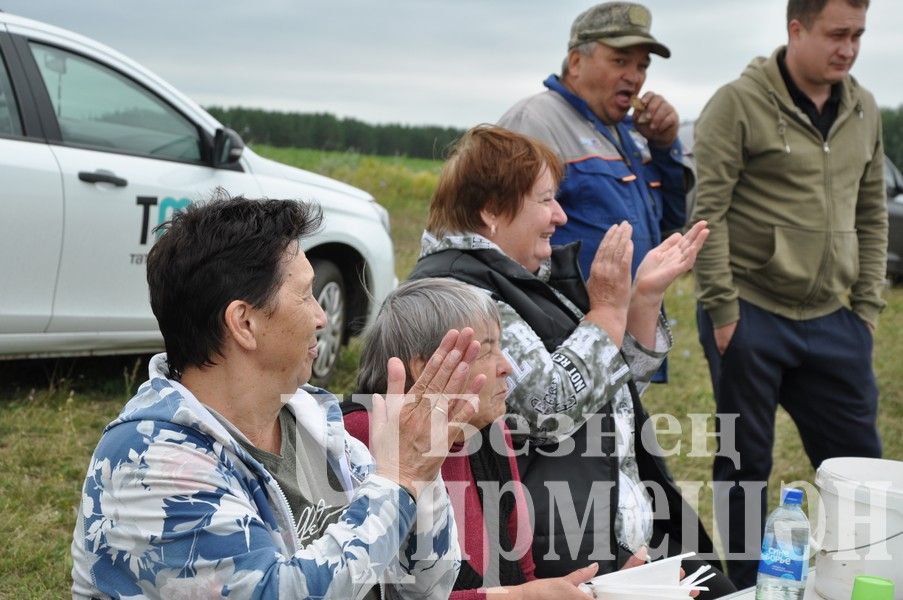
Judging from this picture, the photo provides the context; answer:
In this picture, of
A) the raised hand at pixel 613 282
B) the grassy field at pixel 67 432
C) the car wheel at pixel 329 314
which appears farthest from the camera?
the car wheel at pixel 329 314

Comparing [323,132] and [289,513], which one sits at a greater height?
[323,132]

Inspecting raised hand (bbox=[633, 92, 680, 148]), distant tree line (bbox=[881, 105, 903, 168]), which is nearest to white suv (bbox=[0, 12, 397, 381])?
raised hand (bbox=[633, 92, 680, 148])

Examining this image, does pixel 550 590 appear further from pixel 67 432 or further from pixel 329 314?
pixel 329 314

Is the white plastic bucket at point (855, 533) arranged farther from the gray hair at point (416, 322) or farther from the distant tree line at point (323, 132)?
the distant tree line at point (323, 132)

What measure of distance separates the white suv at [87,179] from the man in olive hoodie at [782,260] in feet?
5.11

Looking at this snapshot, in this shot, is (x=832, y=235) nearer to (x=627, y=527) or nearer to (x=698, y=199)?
(x=698, y=199)

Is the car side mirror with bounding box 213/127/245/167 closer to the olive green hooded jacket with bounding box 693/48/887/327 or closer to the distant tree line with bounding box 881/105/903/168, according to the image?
the olive green hooded jacket with bounding box 693/48/887/327

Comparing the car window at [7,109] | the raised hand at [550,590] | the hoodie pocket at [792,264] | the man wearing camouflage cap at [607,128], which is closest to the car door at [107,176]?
the car window at [7,109]

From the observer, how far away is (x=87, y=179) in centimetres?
473

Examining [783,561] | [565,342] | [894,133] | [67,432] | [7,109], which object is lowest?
[67,432]

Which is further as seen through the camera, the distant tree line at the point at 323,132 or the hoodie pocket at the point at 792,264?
the distant tree line at the point at 323,132

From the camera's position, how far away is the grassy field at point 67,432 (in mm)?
3451

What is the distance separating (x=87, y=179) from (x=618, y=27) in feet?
7.95

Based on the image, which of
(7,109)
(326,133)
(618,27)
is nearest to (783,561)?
(618,27)
